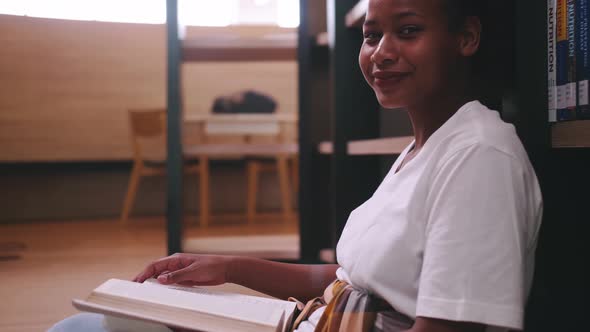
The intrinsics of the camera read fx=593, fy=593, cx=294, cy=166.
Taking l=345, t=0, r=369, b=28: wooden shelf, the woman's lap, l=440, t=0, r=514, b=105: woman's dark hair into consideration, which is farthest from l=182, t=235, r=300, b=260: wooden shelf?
l=440, t=0, r=514, b=105: woman's dark hair

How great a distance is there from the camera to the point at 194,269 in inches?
34.5

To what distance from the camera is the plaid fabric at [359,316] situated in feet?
2.23

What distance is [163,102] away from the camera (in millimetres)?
4805

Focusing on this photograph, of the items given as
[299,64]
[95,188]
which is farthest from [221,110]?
[299,64]

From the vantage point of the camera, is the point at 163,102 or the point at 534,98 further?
the point at 163,102

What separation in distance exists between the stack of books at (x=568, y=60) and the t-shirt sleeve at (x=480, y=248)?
251 millimetres

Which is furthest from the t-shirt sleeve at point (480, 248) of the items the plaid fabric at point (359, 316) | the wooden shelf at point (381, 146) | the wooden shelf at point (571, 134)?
the wooden shelf at point (381, 146)

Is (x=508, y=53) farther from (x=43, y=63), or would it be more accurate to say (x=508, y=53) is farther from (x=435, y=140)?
(x=43, y=63)

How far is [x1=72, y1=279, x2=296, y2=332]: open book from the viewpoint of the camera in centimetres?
65

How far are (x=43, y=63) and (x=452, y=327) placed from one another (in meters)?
4.58

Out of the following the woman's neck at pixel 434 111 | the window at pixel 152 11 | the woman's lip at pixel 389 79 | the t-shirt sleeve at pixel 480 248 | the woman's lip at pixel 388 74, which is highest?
the window at pixel 152 11

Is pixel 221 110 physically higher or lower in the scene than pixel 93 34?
lower

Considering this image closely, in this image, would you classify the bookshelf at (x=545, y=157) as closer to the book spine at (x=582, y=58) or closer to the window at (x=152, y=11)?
the book spine at (x=582, y=58)

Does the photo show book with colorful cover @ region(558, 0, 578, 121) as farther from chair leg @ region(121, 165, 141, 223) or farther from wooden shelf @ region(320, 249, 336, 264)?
chair leg @ region(121, 165, 141, 223)
